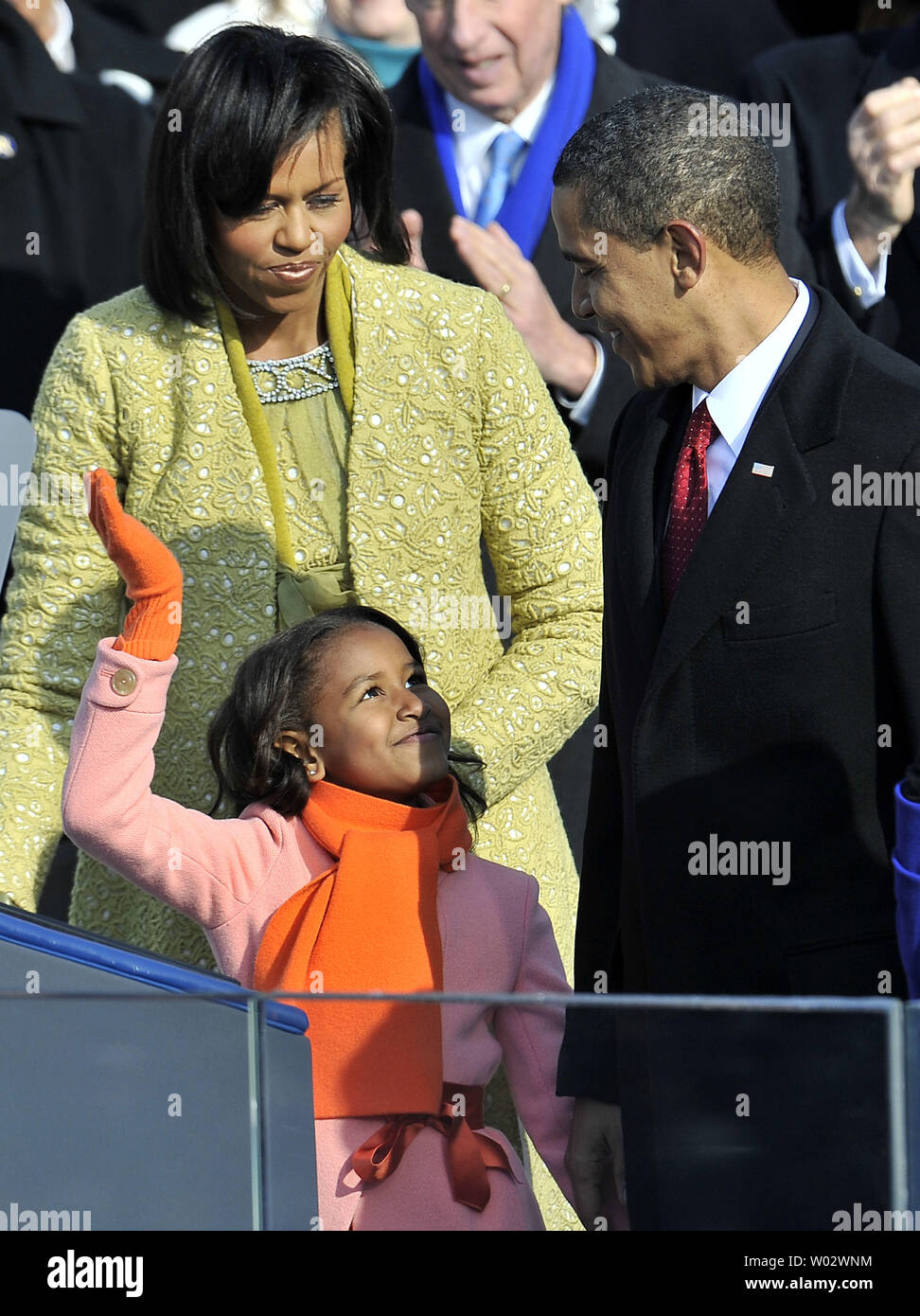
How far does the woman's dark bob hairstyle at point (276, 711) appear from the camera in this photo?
116 inches

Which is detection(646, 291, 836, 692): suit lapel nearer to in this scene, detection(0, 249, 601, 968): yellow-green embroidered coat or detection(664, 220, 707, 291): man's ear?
detection(664, 220, 707, 291): man's ear

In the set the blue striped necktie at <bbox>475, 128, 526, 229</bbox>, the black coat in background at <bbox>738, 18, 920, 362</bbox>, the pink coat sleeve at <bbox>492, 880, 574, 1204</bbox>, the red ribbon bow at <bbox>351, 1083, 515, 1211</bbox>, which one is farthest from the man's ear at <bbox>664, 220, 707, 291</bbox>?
the blue striped necktie at <bbox>475, 128, 526, 229</bbox>

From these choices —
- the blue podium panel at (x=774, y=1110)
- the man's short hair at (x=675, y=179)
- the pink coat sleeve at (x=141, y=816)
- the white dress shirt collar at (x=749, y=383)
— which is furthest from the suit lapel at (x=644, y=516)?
the blue podium panel at (x=774, y=1110)

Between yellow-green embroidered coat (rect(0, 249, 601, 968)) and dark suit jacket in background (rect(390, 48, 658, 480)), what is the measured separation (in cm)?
68

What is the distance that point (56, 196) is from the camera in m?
4.54

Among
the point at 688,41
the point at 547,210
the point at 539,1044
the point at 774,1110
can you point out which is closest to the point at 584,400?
the point at 547,210

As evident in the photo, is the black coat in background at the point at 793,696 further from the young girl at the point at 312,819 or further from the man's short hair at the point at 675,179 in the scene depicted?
the young girl at the point at 312,819

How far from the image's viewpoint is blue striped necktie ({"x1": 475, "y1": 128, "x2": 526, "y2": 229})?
4.13 meters

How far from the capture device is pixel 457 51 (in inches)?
161

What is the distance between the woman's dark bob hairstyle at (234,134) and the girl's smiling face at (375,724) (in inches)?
22.9

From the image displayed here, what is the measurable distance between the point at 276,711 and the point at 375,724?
0.45ft

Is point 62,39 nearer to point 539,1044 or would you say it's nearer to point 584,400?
point 584,400
